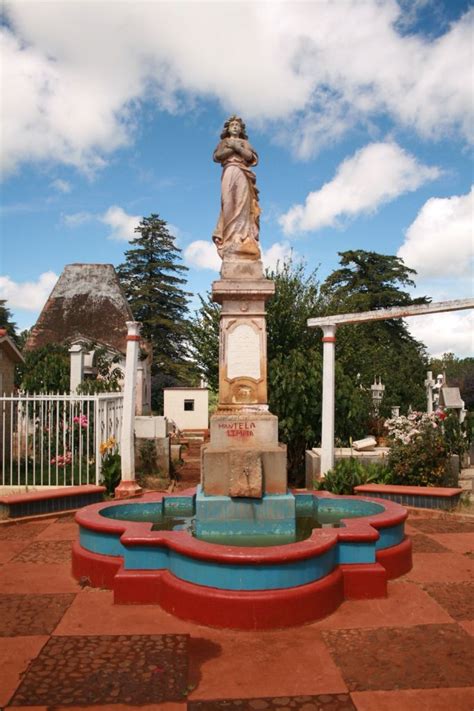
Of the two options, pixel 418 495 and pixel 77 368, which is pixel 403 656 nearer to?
pixel 418 495

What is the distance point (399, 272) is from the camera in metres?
35.3

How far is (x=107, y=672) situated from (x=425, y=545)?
4.37 m

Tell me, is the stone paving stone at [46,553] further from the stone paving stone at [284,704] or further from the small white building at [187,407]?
the small white building at [187,407]

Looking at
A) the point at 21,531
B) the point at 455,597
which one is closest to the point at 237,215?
the point at 455,597

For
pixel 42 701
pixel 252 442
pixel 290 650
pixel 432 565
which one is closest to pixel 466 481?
pixel 432 565

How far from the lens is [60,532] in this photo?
716 centimetres

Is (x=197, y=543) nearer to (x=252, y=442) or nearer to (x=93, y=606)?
(x=93, y=606)

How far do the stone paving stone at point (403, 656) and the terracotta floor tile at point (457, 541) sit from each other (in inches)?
93.1

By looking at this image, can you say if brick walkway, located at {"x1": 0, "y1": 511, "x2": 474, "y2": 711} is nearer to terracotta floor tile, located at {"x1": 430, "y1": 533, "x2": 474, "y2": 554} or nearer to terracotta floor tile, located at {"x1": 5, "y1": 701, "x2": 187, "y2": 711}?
terracotta floor tile, located at {"x1": 5, "y1": 701, "x2": 187, "y2": 711}

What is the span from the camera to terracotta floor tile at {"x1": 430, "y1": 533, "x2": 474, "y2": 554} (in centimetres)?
632

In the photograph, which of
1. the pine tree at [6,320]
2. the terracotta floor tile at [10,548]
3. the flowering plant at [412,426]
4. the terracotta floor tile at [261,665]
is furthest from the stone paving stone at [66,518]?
the pine tree at [6,320]

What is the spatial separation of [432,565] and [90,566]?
11.6 ft

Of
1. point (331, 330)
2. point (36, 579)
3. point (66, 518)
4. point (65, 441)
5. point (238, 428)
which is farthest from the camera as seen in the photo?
point (65, 441)

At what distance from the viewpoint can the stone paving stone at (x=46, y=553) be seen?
594 cm
